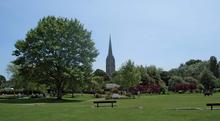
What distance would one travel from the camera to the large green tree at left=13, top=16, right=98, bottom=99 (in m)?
63.2

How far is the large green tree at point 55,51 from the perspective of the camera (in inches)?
2486

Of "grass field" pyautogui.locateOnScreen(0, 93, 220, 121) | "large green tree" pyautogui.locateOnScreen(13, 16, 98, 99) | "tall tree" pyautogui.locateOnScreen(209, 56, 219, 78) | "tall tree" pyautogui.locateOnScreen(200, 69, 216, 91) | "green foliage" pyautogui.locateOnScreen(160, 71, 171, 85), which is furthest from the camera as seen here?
"green foliage" pyautogui.locateOnScreen(160, 71, 171, 85)

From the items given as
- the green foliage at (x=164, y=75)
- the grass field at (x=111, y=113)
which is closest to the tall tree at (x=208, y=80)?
the green foliage at (x=164, y=75)

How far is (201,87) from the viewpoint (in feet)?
412

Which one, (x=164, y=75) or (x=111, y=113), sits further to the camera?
(x=164, y=75)

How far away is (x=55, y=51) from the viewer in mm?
64062

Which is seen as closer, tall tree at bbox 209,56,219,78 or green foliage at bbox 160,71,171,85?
tall tree at bbox 209,56,219,78

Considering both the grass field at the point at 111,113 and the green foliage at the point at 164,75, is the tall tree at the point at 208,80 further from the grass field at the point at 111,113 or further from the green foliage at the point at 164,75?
the grass field at the point at 111,113

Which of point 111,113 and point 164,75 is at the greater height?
Result: point 164,75

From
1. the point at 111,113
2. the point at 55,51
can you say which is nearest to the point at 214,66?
the point at 55,51

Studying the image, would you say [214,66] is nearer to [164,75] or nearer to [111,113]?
[164,75]

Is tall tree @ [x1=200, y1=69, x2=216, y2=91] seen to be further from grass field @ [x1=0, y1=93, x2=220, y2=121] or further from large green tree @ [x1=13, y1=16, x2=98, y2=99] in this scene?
grass field @ [x1=0, y1=93, x2=220, y2=121]

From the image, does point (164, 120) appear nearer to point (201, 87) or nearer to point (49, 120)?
point (49, 120)

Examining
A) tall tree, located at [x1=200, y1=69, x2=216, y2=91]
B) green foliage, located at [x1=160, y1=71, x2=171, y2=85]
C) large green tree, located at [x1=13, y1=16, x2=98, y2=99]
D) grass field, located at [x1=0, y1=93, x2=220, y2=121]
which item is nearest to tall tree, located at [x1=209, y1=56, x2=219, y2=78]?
tall tree, located at [x1=200, y1=69, x2=216, y2=91]
